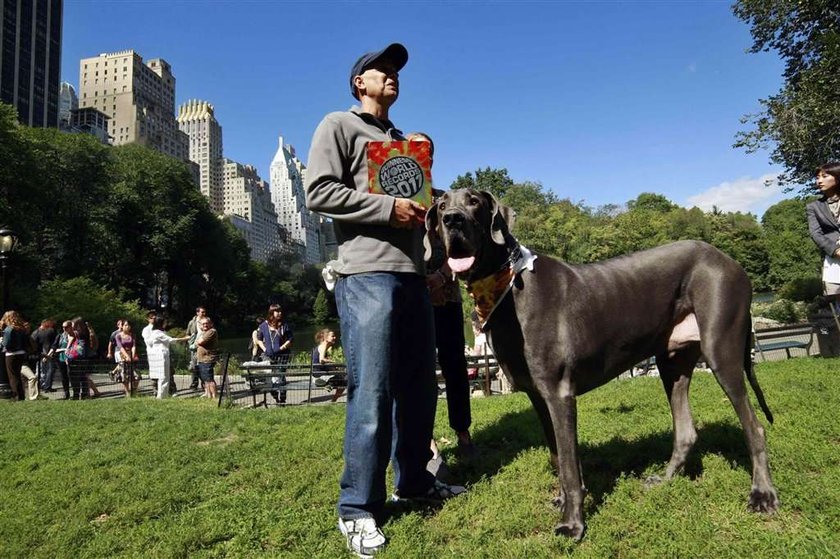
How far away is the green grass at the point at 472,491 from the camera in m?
3.04

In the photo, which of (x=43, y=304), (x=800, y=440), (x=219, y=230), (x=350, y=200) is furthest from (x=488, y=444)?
(x=219, y=230)

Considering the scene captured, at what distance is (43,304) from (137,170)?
26.7 metres

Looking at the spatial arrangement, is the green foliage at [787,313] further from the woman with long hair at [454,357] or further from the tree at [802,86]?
the woman with long hair at [454,357]

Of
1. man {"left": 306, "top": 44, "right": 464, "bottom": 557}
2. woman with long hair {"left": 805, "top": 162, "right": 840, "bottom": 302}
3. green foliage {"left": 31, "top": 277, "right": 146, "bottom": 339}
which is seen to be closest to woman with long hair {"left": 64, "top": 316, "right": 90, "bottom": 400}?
man {"left": 306, "top": 44, "right": 464, "bottom": 557}

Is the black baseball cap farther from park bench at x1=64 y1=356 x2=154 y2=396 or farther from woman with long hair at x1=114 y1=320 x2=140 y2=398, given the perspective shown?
park bench at x1=64 y1=356 x2=154 y2=396

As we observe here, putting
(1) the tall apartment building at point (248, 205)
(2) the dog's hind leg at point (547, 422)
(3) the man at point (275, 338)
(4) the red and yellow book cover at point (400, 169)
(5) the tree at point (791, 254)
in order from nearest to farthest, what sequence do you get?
(4) the red and yellow book cover at point (400, 169), (2) the dog's hind leg at point (547, 422), (3) the man at point (275, 338), (5) the tree at point (791, 254), (1) the tall apartment building at point (248, 205)

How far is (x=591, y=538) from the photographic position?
119 inches

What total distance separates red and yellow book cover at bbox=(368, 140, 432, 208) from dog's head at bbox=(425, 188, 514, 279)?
0.19 m

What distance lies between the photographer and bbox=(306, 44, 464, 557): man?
3188mm

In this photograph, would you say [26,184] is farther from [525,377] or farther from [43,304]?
[525,377]

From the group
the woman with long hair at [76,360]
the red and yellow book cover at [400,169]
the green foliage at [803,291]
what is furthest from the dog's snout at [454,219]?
the green foliage at [803,291]

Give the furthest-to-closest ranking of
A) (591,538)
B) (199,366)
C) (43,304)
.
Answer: (43,304), (199,366), (591,538)

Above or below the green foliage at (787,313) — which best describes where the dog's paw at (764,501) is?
below

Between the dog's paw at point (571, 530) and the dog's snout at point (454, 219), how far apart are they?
1.94m
